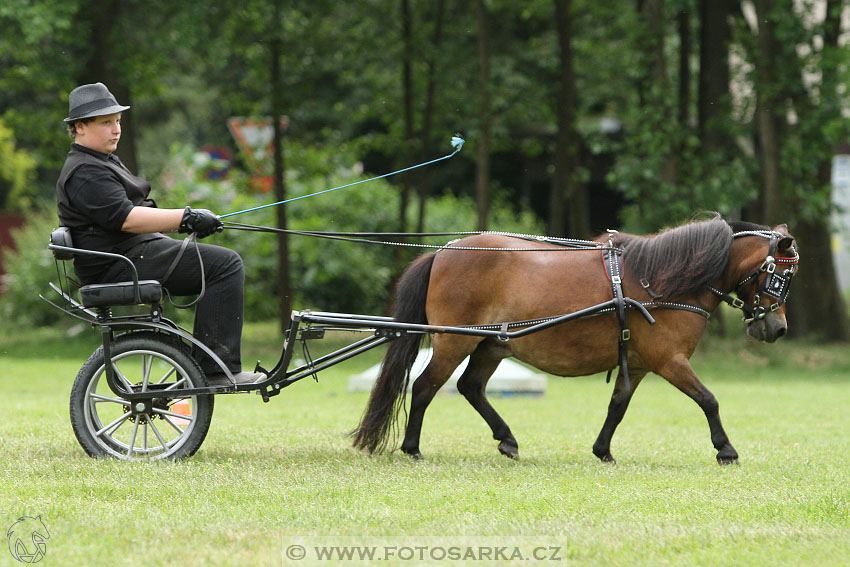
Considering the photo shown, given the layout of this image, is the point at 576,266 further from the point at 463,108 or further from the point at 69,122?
the point at 463,108

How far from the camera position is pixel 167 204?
749 inches

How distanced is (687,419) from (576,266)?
176 inches

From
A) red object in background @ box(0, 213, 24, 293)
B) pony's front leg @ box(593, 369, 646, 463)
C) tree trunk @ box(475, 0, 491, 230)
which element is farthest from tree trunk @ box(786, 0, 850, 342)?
red object in background @ box(0, 213, 24, 293)

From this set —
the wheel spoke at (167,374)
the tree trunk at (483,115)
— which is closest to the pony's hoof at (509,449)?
the wheel spoke at (167,374)

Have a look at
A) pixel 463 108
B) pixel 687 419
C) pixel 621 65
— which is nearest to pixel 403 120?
pixel 463 108

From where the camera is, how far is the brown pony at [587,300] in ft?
23.1

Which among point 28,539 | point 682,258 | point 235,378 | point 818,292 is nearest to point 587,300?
point 682,258

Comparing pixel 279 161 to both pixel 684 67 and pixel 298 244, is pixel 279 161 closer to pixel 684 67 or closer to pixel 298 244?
pixel 298 244

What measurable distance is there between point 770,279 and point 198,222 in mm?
3650

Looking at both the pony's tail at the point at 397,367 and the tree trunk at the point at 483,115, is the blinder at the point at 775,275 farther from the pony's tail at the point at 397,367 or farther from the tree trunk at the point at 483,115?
the tree trunk at the point at 483,115

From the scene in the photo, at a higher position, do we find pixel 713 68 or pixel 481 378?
pixel 713 68

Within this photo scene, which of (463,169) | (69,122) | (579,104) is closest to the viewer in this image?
(69,122)

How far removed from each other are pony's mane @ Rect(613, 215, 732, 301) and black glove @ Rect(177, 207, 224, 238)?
271cm

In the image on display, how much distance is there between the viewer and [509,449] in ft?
24.1
